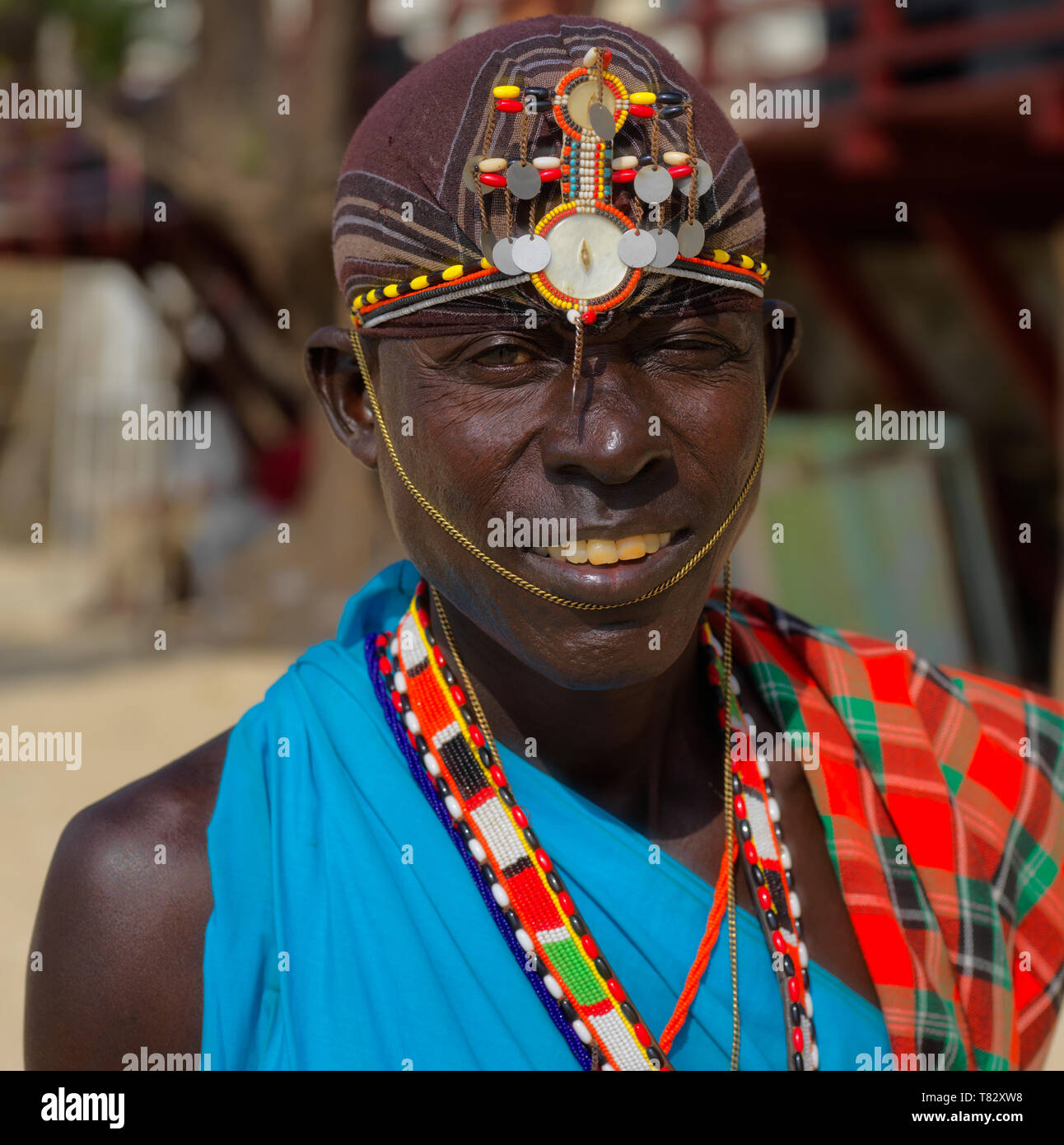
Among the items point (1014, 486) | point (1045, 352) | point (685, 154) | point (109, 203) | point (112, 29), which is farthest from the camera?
point (112, 29)

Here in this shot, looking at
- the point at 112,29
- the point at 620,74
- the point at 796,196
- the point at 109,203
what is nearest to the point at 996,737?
the point at 620,74

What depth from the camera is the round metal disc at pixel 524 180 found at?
1.55 m

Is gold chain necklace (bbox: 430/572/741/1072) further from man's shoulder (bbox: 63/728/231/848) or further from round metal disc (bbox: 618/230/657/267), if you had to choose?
round metal disc (bbox: 618/230/657/267)

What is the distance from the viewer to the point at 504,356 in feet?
5.38

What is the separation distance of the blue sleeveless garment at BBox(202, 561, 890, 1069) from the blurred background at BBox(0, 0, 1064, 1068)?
287 cm

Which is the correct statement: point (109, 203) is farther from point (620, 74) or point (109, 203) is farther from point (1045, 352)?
point (620, 74)

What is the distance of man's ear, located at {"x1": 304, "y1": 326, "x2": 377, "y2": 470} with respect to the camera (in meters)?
1.85

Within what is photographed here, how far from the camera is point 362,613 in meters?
2.04

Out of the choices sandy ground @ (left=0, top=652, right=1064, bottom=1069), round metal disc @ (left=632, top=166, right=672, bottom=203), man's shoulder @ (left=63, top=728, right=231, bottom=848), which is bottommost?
sandy ground @ (left=0, top=652, right=1064, bottom=1069)

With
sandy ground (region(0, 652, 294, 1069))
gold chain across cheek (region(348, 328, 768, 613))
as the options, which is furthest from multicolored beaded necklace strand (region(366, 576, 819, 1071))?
sandy ground (region(0, 652, 294, 1069))

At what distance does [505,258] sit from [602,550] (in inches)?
15.3

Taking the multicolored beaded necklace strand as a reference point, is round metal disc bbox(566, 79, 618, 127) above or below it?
above

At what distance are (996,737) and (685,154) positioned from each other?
1.09 meters

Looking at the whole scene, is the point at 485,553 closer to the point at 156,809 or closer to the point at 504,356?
the point at 504,356
